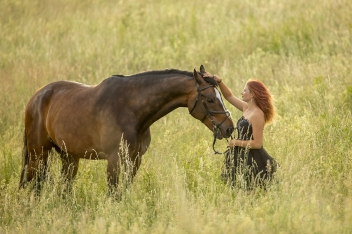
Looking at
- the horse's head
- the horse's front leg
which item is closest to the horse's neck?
the horse's head

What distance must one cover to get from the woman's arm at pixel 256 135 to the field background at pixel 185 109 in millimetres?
377

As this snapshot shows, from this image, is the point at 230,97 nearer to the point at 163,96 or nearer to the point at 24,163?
the point at 163,96

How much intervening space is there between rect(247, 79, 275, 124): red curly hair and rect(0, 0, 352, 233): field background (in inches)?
20.8

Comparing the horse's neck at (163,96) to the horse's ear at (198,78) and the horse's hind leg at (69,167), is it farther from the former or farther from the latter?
the horse's hind leg at (69,167)

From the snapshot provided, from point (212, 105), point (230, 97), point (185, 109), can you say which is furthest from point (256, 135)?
point (185, 109)

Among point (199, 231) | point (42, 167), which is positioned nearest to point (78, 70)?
point (42, 167)

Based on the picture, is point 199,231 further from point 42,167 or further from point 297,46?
point 297,46

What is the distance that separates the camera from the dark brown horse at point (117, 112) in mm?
6035

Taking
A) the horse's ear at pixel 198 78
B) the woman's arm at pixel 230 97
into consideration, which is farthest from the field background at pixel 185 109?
the horse's ear at pixel 198 78

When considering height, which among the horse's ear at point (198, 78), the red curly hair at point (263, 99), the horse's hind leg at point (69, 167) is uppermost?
the horse's ear at point (198, 78)

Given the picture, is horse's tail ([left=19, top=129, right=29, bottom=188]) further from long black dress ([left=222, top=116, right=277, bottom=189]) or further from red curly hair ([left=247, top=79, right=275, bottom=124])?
red curly hair ([left=247, top=79, right=275, bottom=124])

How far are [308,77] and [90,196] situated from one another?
549 cm

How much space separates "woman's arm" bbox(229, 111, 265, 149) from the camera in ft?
20.4

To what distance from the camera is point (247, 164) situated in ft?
20.8
